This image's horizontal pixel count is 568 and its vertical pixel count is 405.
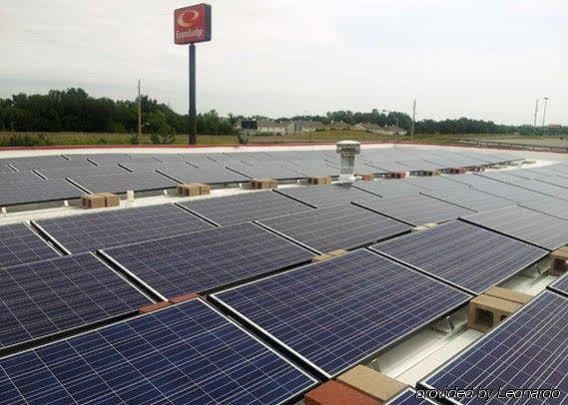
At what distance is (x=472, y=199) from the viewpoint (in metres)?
21.0

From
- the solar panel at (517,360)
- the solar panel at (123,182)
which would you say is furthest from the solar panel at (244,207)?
the solar panel at (517,360)

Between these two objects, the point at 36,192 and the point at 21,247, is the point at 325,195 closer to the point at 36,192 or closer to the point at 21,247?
the point at 21,247

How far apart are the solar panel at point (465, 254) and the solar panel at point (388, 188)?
6652 millimetres

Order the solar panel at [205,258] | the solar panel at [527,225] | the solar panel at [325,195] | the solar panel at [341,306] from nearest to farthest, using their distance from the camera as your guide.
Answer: the solar panel at [341,306] < the solar panel at [205,258] < the solar panel at [527,225] < the solar panel at [325,195]

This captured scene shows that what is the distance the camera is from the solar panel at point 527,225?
47.4ft

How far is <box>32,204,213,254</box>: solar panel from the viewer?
41.2ft

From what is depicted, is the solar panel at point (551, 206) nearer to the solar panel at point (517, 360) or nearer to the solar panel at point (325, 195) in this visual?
the solar panel at point (325, 195)

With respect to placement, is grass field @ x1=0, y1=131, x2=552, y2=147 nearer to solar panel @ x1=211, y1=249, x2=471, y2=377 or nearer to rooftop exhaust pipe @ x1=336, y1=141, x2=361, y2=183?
rooftop exhaust pipe @ x1=336, y1=141, x2=361, y2=183

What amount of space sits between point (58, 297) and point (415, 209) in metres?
13.3

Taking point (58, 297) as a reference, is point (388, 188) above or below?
above

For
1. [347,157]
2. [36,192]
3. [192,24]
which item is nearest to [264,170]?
[347,157]

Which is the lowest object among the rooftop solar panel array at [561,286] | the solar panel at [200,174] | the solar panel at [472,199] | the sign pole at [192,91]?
the rooftop solar panel array at [561,286]

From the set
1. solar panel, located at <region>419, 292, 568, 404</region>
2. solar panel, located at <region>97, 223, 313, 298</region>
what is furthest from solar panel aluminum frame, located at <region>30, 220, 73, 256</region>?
solar panel, located at <region>419, 292, 568, 404</region>

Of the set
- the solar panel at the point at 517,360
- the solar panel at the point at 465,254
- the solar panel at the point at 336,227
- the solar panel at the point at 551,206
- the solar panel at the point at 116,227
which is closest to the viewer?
the solar panel at the point at 517,360
